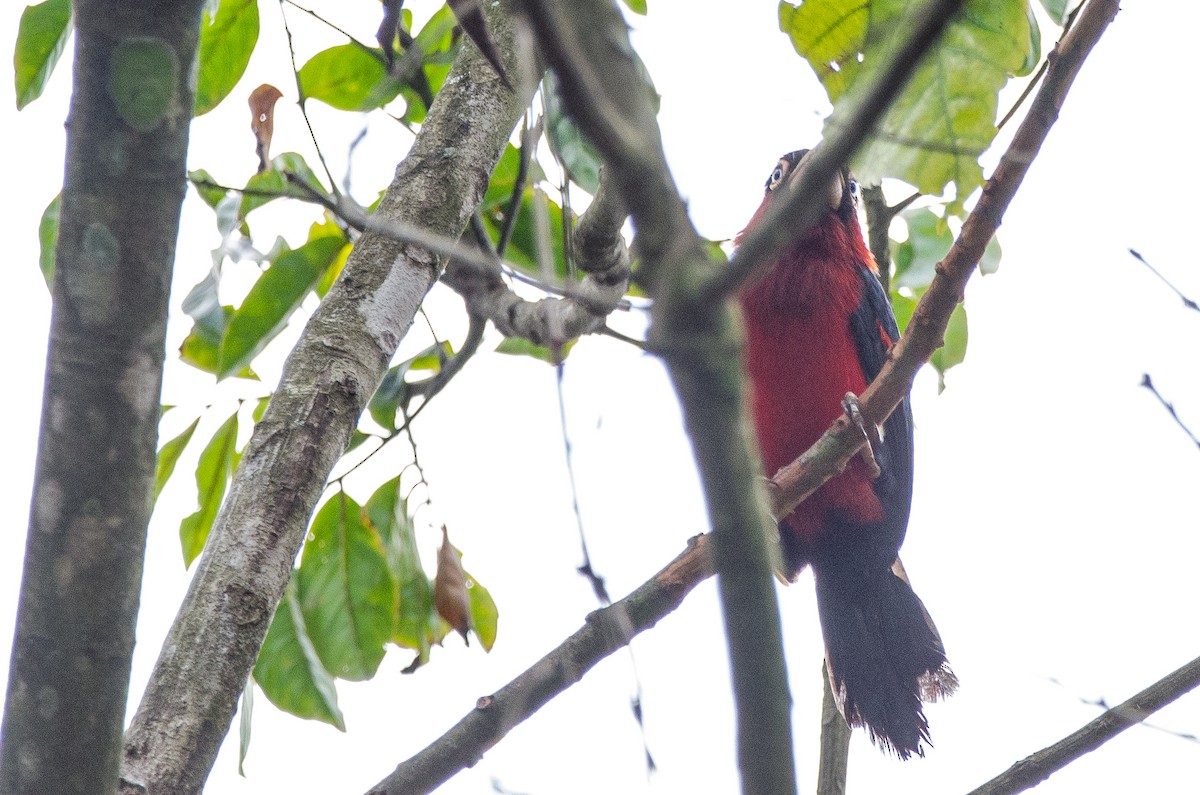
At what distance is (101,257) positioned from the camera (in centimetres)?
111

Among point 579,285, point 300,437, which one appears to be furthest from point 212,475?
point 579,285

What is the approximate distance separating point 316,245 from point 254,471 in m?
0.73

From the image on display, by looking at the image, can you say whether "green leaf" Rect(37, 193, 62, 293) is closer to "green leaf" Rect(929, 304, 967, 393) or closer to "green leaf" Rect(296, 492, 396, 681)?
"green leaf" Rect(296, 492, 396, 681)

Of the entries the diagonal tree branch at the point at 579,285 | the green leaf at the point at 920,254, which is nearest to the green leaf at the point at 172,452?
the diagonal tree branch at the point at 579,285

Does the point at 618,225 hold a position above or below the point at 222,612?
above

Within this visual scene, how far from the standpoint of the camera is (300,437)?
1.86 m

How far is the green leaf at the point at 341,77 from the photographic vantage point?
2.56 meters

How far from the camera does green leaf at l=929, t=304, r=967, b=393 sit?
295 centimetres

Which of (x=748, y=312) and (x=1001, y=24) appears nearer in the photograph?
(x=1001, y=24)

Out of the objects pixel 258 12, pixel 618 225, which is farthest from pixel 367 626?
pixel 258 12

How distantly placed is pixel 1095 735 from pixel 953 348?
129 centimetres

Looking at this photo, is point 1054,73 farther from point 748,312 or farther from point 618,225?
point 748,312

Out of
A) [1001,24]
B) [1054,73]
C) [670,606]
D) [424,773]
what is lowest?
[424,773]

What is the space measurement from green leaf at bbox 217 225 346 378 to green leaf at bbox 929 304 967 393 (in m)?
1.63
